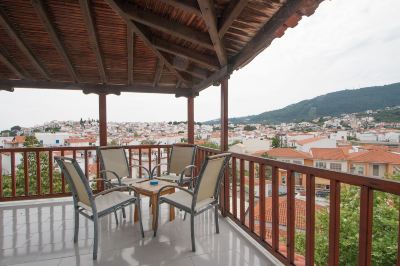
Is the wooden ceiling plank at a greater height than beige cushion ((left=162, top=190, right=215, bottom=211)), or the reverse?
the wooden ceiling plank

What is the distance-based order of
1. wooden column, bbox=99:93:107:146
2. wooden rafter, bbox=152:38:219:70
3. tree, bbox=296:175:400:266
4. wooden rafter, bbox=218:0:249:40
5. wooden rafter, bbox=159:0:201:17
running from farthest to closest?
tree, bbox=296:175:400:266, wooden column, bbox=99:93:107:146, wooden rafter, bbox=152:38:219:70, wooden rafter, bbox=159:0:201:17, wooden rafter, bbox=218:0:249:40

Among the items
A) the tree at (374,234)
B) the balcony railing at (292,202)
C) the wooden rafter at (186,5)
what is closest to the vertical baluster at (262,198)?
the balcony railing at (292,202)

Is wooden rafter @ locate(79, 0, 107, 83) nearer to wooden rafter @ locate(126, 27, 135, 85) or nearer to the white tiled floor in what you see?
wooden rafter @ locate(126, 27, 135, 85)

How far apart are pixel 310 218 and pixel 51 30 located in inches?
164

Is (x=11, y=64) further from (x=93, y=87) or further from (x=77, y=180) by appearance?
(x=77, y=180)

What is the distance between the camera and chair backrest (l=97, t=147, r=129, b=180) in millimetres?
4245

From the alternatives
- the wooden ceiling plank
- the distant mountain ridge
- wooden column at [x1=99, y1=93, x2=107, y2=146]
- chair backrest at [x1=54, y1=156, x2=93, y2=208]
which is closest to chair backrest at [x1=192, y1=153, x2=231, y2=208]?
chair backrest at [x1=54, y1=156, x2=93, y2=208]

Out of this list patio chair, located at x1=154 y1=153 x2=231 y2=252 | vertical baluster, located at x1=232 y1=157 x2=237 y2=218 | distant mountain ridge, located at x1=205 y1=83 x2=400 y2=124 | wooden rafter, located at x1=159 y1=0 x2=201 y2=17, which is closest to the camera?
wooden rafter, located at x1=159 y1=0 x2=201 y2=17

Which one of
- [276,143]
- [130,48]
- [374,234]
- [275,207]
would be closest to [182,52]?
[130,48]

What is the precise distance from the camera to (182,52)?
376 centimetres

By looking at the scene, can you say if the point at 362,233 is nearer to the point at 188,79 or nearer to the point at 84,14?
the point at 84,14

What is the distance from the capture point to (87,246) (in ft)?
9.00

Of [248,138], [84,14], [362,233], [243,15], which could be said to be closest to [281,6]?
[243,15]

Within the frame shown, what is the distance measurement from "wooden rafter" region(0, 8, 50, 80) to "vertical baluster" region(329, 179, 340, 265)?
14.7 feet
